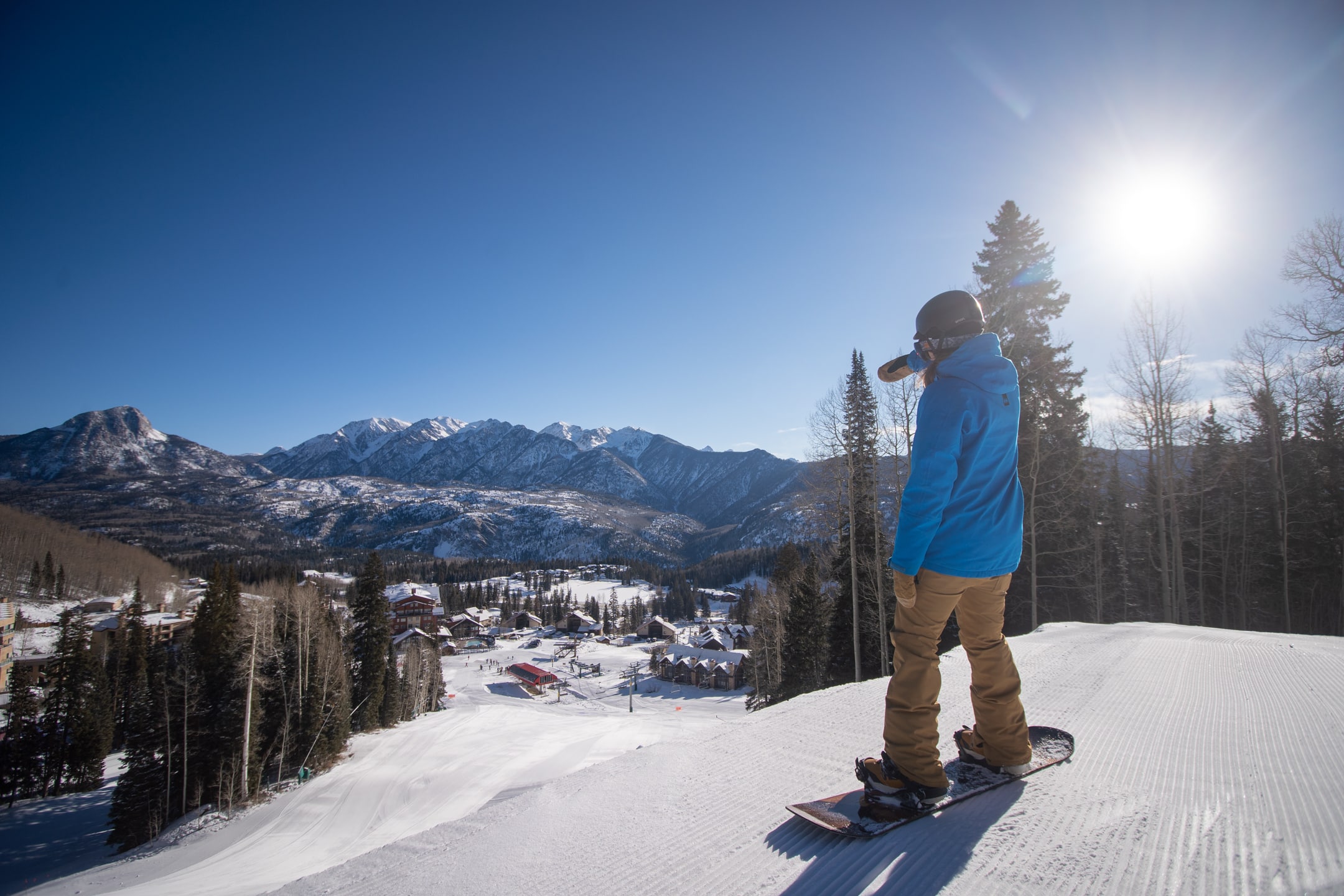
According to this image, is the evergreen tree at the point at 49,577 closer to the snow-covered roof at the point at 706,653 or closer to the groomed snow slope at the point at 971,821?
the snow-covered roof at the point at 706,653

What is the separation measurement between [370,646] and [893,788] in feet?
100

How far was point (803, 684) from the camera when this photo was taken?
18469 millimetres

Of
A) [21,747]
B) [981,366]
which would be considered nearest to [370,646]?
[21,747]

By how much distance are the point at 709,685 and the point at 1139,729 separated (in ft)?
165

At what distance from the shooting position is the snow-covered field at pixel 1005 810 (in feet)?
5.88

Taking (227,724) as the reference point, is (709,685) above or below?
below

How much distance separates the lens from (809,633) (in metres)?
19.3

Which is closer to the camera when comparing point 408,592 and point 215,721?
point 215,721

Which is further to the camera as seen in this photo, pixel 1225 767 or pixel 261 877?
pixel 261 877

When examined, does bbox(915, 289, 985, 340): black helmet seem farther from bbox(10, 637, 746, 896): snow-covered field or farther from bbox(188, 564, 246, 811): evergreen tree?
bbox(188, 564, 246, 811): evergreen tree

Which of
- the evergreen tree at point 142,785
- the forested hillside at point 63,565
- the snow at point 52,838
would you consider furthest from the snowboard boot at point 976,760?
the forested hillside at point 63,565

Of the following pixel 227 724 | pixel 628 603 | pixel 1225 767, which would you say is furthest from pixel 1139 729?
pixel 628 603

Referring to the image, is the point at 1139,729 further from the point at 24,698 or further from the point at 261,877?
the point at 24,698

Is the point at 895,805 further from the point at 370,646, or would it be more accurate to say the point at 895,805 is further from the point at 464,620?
the point at 464,620
